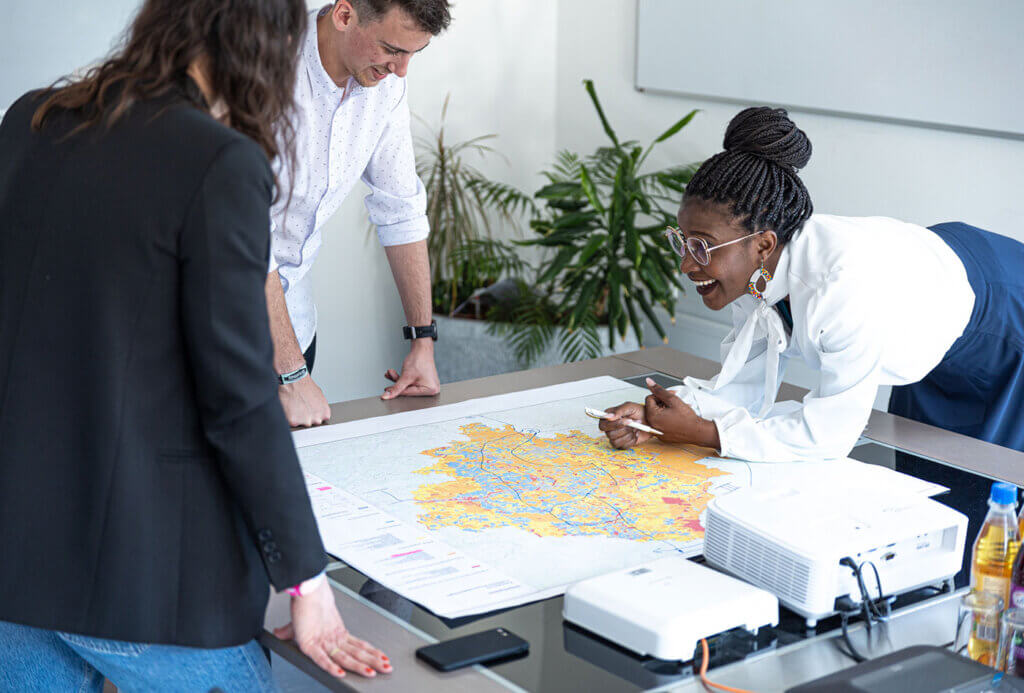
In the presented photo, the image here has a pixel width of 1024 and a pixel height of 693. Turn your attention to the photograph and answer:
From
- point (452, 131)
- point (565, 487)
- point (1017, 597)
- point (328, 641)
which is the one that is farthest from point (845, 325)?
point (452, 131)

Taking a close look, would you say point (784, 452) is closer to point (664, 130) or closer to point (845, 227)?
point (845, 227)

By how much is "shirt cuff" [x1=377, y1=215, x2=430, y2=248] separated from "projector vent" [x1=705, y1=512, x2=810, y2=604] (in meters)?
1.23

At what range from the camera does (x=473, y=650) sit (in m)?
1.30

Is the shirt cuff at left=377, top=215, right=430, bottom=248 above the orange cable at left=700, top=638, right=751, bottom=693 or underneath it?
above

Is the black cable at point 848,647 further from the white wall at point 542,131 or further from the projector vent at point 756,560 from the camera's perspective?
the white wall at point 542,131

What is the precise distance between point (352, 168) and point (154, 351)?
1.32 m

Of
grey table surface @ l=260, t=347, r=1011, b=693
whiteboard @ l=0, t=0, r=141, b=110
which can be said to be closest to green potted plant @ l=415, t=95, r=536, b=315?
whiteboard @ l=0, t=0, r=141, b=110

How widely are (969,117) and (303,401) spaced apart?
7.28 ft

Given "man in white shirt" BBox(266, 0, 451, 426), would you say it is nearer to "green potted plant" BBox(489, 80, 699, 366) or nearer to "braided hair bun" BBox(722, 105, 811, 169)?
"braided hair bun" BBox(722, 105, 811, 169)

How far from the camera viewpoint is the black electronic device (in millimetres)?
1185

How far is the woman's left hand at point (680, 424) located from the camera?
1.97 meters

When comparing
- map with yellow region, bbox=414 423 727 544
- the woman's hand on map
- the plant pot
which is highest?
the woman's hand on map

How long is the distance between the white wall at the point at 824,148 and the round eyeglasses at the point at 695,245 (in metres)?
1.61

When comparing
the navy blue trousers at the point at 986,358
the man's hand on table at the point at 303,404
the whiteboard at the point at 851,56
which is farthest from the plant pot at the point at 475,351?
the man's hand on table at the point at 303,404
